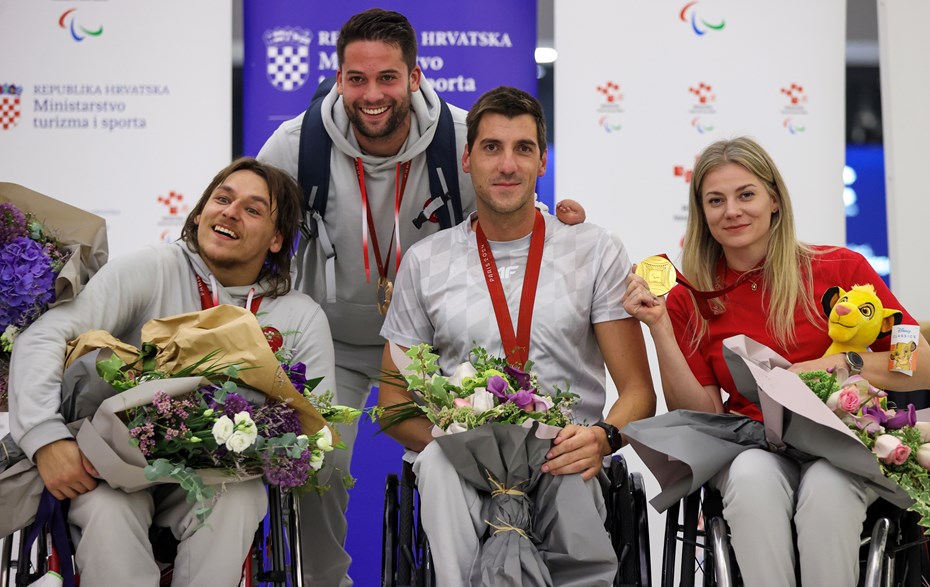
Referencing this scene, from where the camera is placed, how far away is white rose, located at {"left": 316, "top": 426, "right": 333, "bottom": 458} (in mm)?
2779

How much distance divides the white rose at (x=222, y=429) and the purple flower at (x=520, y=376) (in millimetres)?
775

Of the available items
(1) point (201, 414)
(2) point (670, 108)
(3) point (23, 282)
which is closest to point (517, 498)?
(1) point (201, 414)

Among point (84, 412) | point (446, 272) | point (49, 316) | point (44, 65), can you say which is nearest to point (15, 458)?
point (84, 412)

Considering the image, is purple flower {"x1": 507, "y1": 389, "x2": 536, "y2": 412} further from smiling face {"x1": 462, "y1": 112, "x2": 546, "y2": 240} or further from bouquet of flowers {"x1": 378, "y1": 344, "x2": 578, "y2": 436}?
smiling face {"x1": 462, "y1": 112, "x2": 546, "y2": 240}

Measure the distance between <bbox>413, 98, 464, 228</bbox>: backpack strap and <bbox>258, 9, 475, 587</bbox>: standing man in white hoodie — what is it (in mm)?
25

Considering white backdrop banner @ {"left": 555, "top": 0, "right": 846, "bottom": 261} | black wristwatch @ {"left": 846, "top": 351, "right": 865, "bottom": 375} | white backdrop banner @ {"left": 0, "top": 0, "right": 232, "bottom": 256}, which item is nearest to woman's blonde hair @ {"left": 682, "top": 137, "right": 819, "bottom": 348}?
black wristwatch @ {"left": 846, "top": 351, "right": 865, "bottom": 375}

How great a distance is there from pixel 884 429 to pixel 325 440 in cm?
151

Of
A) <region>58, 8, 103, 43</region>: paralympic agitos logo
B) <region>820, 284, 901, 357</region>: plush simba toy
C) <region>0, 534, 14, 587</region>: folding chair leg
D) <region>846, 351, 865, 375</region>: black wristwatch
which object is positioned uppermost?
<region>58, 8, 103, 43</region>: paralympic agitos logo

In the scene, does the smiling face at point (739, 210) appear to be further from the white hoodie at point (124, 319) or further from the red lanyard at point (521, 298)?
the white hoodie at point (124, 319)

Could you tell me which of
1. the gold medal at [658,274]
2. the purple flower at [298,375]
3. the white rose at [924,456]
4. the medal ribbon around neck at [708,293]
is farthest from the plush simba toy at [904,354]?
the purple flower at [298,375]

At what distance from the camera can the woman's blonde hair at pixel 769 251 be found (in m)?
3.29

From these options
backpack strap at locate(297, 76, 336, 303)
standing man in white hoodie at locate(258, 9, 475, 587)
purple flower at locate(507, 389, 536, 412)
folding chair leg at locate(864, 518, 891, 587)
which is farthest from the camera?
backpack strap at locate(297, 76, 336, 303)

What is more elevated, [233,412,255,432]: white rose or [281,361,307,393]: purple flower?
[281,361,307,393]: purple flower

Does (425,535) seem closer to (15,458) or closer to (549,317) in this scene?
(549,317)
